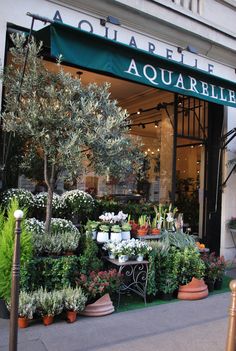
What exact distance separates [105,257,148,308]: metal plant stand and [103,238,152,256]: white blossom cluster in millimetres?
136

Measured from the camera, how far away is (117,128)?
487cm

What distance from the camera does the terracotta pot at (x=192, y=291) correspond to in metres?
5.48

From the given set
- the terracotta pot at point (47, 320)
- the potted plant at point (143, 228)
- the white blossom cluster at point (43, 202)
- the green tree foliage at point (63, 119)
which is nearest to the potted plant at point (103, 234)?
the potted plant at point (143, 228)

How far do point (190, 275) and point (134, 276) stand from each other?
0.91 metres

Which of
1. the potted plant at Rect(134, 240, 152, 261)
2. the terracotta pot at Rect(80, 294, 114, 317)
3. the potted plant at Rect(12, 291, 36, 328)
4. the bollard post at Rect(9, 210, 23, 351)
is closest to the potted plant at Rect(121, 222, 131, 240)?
the potted plant at Rect(134, 240, 152, 261)

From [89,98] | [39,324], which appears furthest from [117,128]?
[39,324]

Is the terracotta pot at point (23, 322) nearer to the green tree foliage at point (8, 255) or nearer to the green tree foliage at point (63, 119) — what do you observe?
the green tree foliage at point (8, 255)

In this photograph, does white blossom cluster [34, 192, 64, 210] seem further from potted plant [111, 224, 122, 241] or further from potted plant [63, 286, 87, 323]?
potted plant [63, 286, 87, 323]

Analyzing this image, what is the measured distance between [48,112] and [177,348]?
3.12 meters

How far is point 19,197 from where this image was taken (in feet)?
18.3

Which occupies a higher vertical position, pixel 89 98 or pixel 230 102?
pixel 230 102

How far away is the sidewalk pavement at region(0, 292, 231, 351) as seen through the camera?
387cm

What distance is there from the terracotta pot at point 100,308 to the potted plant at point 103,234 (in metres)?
1.07

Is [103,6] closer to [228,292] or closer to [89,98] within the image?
[89,98]
